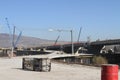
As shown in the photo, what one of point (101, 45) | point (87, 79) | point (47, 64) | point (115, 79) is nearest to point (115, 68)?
point (115, 79)

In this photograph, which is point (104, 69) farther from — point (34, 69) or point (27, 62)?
point (27, 62)

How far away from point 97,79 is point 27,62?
564 inches

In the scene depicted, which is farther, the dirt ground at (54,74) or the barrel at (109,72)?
the dirt ground at (54,74)

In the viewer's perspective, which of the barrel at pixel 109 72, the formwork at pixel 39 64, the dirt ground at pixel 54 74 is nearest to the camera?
the barrel at pixel 109 72

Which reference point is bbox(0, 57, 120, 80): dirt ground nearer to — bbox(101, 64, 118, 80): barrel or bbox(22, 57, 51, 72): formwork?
bbox(22, 57, 51, 72): formwork

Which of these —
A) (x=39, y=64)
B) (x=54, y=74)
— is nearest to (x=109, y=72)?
(x=54, y=74)

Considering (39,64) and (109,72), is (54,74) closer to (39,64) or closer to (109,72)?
(39,64)

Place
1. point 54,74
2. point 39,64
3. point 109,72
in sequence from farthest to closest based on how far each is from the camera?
point 39,64 < point 54,74 < point 109,72

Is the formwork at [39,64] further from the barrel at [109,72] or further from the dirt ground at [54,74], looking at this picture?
the barrel at [109,72]

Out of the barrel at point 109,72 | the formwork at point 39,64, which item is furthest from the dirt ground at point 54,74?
the barrel at point 109,72

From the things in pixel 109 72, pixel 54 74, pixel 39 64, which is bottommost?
pixel 54 74

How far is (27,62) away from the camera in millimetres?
38938

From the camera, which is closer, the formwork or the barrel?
the barrel

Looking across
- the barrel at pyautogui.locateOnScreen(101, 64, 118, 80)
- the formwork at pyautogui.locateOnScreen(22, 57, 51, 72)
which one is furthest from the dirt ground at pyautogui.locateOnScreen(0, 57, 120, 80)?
the barrel at pyautogui.locateOnScreen(101, 64, 118, 80)
